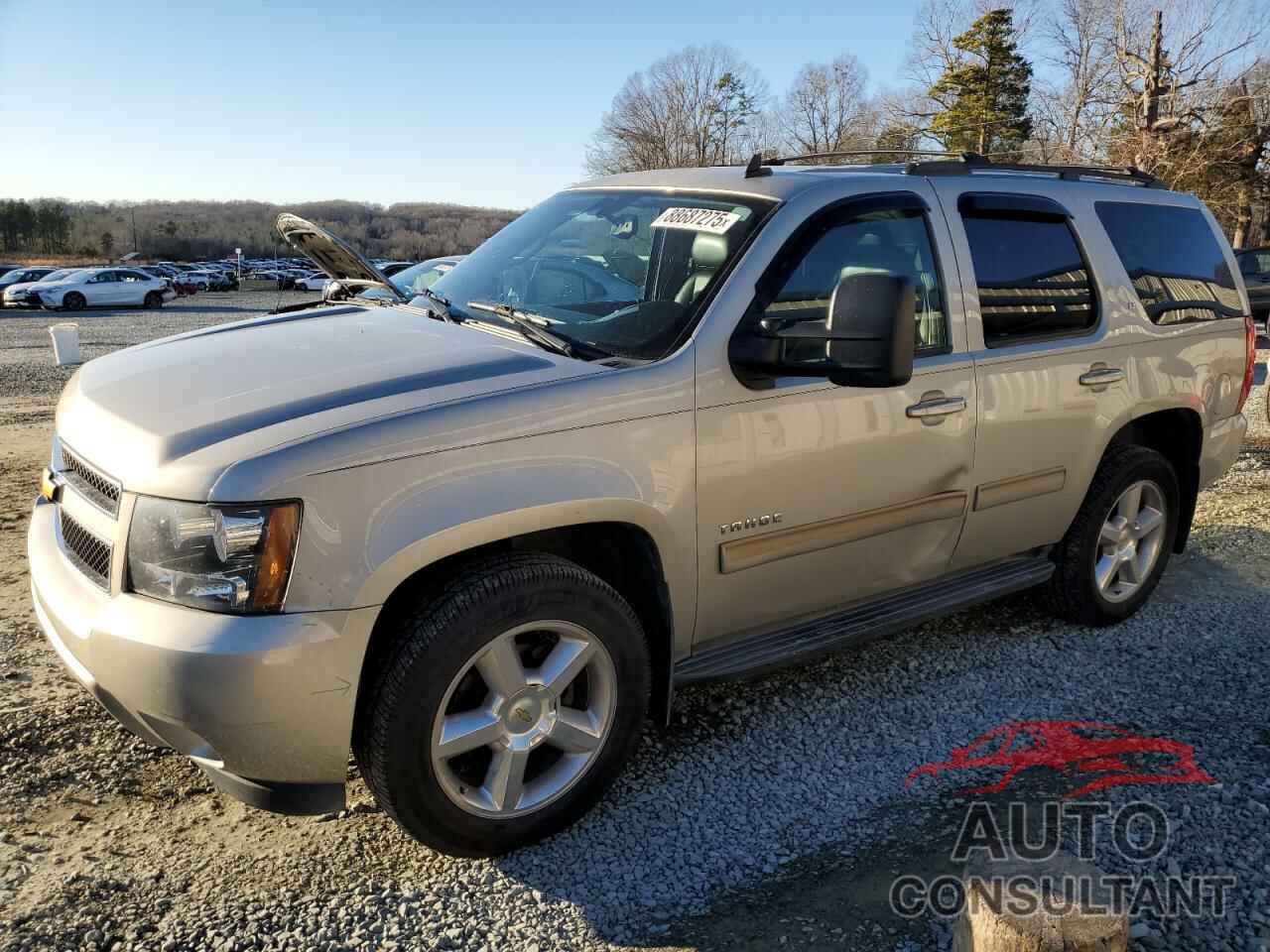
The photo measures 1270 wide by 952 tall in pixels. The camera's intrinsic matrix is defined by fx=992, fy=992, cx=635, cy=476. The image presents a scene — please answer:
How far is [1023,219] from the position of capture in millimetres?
4059

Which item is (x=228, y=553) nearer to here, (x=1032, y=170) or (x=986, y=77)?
(x=1032, y=170)

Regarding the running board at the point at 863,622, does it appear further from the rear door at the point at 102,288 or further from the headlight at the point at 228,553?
the rear door at the point at 102,288

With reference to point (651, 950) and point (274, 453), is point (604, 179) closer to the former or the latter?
point (274, 453)

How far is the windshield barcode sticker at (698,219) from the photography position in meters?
3.39

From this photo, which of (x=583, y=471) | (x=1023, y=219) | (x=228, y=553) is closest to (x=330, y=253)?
(x=583, y=471)

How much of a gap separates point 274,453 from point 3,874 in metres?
1.53

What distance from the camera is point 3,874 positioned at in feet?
9.16

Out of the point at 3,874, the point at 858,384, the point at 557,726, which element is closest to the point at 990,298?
the point at 858,384

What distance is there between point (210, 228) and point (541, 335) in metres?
143

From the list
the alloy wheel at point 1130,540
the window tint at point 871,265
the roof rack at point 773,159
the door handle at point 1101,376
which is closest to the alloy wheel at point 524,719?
the window tint at point 871,265

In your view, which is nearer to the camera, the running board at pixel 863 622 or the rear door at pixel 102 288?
the running board at pixel 863 622

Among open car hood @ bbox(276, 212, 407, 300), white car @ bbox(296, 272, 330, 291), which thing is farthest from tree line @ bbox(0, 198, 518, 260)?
open car hood @ bbox(276, 212, 407, 300)

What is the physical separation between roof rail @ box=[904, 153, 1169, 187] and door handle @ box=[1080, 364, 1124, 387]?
89 cm

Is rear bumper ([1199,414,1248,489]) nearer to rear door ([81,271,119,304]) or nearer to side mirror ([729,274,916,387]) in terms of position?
side mirror ([729,274,916,387])
